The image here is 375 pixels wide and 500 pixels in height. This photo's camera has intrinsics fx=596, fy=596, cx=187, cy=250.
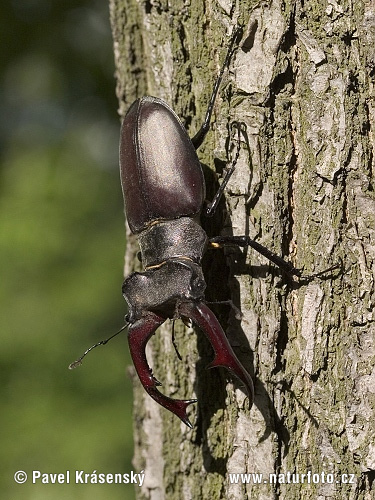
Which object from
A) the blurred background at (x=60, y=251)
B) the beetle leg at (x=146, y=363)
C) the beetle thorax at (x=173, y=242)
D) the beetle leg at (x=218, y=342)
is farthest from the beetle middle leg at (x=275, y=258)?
the blurred background at (x=60, y=251)

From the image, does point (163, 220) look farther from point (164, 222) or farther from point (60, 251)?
point (60, 251)

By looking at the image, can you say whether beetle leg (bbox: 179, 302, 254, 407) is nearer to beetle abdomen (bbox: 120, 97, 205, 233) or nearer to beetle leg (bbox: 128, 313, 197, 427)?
beetle leg (bbox: 128, 313, 197, 427)

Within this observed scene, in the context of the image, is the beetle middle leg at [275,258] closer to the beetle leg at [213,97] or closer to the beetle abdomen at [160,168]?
the beetle abdomen at [160,168]

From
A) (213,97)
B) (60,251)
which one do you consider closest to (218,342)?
(213,97)

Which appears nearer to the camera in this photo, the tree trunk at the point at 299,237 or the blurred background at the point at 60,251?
the tree trunk at the point at 299,237

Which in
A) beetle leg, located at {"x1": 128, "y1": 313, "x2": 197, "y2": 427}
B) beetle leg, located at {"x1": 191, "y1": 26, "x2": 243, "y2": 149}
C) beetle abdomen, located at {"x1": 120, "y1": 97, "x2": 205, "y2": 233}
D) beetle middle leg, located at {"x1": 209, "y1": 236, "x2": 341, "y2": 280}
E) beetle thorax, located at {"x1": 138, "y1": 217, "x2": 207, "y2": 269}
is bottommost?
beetle leg, located at {"x1": 128, "y1": 313, "x2": 197, "y2": 427}

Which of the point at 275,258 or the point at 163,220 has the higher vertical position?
the point at 163,220

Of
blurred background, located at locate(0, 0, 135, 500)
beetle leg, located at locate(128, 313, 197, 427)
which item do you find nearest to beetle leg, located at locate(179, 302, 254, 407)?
beetle leg, located at locate(128, 313, 197, 427)
